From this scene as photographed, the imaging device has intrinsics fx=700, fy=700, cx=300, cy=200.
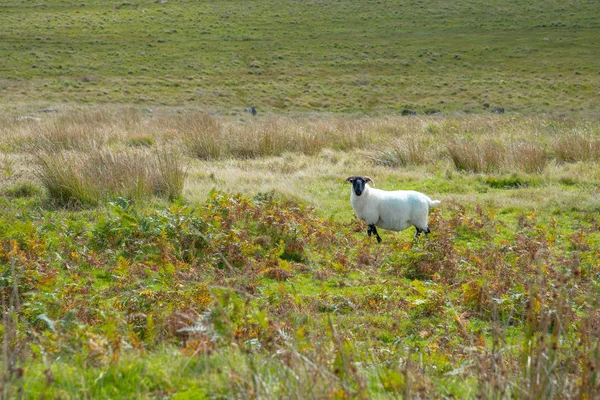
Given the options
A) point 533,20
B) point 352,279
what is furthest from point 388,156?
point 533,20

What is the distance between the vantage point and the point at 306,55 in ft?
197

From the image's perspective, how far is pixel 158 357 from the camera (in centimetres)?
410

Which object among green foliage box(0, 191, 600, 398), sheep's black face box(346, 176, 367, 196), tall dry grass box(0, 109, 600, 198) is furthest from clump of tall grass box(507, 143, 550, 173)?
sheep's black face box(346, 176, 367, 196)

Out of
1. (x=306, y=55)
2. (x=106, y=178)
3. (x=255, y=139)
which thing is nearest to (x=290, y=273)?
(x=106, y=178)

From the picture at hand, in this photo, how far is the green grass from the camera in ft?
149

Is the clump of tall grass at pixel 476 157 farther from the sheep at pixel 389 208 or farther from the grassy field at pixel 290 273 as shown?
the sheep at pixel 389 208

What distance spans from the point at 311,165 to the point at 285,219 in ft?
19.9

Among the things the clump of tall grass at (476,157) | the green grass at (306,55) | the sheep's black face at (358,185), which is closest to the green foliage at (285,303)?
the sheep's black face at (358,185)

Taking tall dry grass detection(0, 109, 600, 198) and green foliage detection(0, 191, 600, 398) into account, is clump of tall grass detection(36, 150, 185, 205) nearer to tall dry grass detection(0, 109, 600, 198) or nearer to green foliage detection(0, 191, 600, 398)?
green foliage detection(0, 191, 600, 398)

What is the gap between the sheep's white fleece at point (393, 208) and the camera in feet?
31.7

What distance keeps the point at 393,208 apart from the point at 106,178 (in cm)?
427

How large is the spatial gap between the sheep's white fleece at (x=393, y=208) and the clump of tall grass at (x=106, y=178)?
2.98 meters

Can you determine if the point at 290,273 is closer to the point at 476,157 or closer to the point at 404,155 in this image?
the point at 476,157

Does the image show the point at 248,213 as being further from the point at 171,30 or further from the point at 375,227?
the point at 171,30
